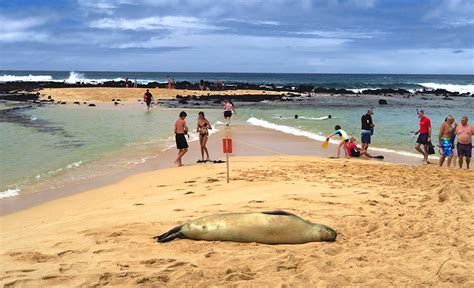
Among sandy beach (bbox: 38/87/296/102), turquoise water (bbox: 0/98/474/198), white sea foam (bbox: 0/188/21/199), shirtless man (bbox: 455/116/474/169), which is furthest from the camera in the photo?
sandy beach (bbox: 38/87/296/102)

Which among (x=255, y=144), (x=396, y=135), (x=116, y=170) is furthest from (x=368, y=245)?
(x=396, y=135)

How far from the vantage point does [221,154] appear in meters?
16.1

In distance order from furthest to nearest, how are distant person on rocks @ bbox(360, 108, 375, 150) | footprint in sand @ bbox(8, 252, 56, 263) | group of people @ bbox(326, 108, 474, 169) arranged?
1. distant person on rocks @ bbox(360, 108, 375, 150)
2. group of people @ bbox(326, 108, 474, 169)
3. footprint in sand @ bbox(8, 252, 56, 263)

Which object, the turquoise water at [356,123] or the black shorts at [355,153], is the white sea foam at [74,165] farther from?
the turquoise water at [356,123]

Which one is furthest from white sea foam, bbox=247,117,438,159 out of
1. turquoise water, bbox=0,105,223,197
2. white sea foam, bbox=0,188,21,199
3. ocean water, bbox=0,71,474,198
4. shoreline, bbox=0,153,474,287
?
white sea foam, bbox=0,188,21,199

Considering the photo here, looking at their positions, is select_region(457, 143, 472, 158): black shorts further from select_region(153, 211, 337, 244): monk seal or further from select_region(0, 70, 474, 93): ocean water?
select_region(0, 70, 474, 93): ocean water

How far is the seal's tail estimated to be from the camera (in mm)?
6211

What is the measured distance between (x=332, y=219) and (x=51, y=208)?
5.15 m

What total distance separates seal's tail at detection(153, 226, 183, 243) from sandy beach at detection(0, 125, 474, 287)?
137 mm

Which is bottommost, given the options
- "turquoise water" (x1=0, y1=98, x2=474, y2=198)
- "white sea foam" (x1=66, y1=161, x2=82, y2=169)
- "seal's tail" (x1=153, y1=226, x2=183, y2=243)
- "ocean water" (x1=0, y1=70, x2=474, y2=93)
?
"white sea foam" (x1=66, y1=161, x2=82, y2=169)

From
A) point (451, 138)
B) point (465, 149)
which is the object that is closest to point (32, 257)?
point (465, 149)

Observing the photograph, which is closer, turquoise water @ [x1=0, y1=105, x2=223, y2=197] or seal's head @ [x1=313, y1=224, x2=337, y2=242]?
seal's head @ [x1=313, y1=224, x2=337, y2=242]

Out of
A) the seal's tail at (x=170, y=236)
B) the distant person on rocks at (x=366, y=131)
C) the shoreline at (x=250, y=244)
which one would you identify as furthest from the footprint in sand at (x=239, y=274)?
the distant person on rocks at (x=366, y=131)

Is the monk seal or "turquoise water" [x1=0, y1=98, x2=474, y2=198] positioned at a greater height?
the monk seal
